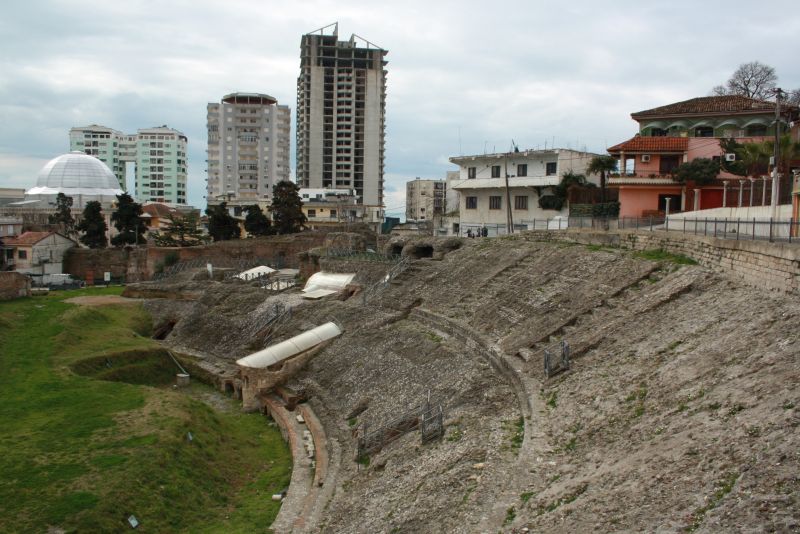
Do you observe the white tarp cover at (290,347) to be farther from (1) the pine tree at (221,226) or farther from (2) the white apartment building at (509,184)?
(1) the pine tree at (221,226)

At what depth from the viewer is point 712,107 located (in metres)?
40.8

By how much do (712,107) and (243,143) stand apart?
86.5 m

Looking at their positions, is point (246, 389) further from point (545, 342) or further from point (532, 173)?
point (532, 173)

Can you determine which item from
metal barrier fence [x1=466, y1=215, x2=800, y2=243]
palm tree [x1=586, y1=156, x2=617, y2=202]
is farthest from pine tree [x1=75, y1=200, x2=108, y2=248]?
palm tree [x1=586, y1=156, x2=617, y2=202]

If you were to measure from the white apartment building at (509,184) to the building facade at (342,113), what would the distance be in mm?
57825

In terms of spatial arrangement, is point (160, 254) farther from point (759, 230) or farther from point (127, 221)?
point (759, 230)

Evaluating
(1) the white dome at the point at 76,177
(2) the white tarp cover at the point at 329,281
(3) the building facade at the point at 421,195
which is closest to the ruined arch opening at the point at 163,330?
(2) the white tarp cover at the point at 329,281

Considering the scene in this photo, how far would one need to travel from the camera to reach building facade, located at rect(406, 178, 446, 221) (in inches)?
5384

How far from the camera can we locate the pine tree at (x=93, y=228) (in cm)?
6969

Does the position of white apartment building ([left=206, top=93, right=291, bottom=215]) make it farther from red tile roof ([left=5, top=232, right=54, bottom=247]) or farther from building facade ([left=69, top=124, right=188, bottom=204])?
red tile roof ([left=5, top=232, right=54, bottom=247])

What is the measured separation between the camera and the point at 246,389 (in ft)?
94.8

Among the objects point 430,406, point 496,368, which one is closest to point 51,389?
point 430,406

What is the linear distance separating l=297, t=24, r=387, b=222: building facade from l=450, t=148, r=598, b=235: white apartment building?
57825 millimetres

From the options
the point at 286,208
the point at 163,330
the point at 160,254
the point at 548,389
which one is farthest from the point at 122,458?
the point at 286,208
